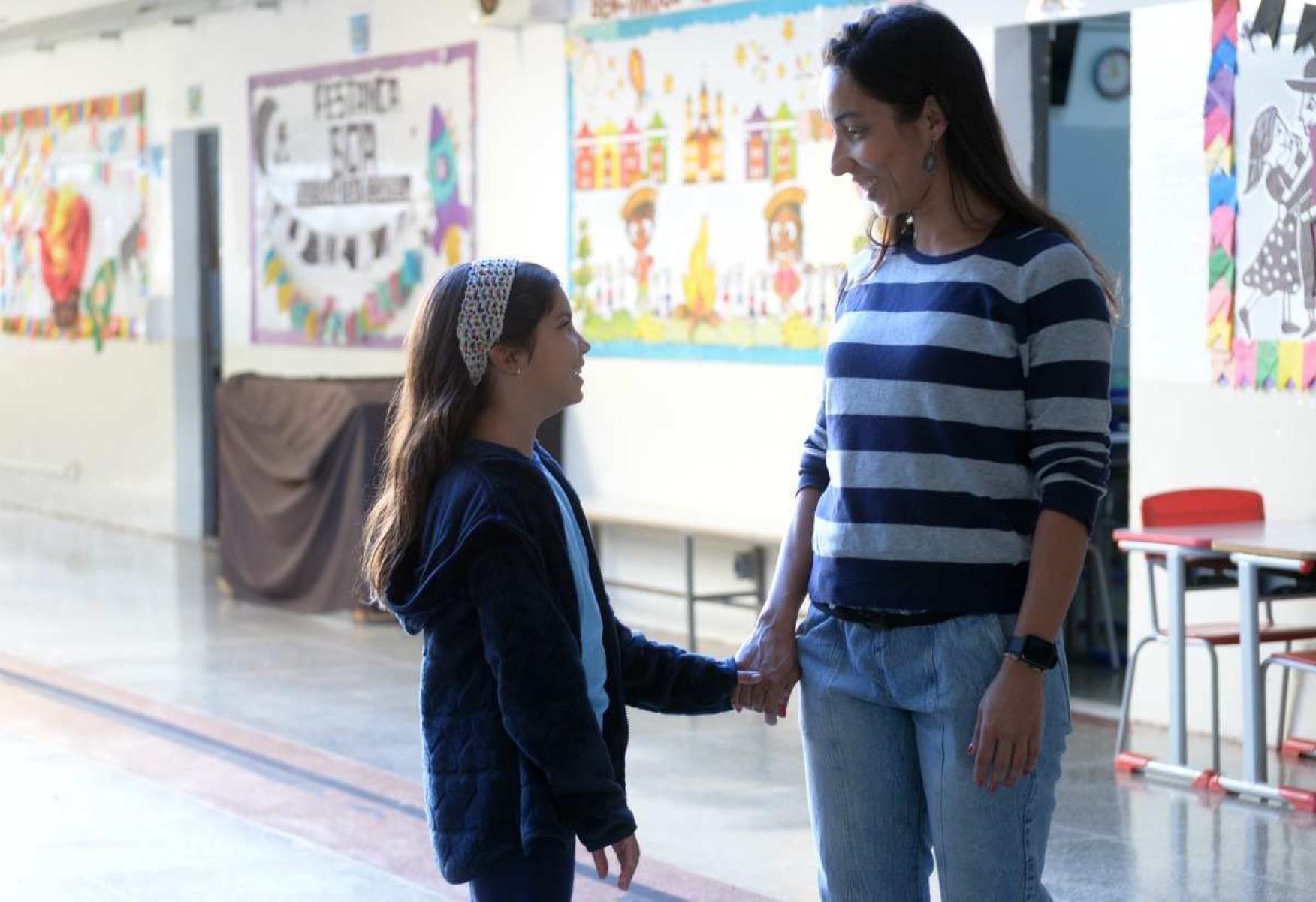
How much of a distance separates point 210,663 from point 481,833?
526 cm

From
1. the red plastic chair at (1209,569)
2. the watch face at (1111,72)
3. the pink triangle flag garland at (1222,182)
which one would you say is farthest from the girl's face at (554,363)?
the watch face at (1111,72)

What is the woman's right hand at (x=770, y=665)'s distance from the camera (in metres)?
2.50

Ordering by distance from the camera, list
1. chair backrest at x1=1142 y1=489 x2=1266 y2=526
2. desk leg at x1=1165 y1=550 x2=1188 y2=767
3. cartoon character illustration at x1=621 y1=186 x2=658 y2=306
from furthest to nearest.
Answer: cartoon character illustration at x1=621 y1=186 x2=658 y2=306
chair backrest at x1=1142 y1=489 x2=1266 y2=526
desk leg at x1=1165 y1=550 x2=1188 y2=767

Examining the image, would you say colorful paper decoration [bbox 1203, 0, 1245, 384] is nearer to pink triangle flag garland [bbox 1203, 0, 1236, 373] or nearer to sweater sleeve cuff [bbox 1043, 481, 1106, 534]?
pink triangle flag garland [bbox 1203, 0, 1236, 373]

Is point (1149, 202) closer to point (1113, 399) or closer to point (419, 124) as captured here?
point (1113, 399)

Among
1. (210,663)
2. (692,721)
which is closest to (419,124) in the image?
(210,663)

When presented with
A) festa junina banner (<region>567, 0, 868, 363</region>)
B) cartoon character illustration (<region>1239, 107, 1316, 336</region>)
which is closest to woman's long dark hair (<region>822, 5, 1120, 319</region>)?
cartoon character illustration (<region>1239, 107, 1316, 336</region>)

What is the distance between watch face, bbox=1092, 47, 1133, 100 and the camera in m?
8.45

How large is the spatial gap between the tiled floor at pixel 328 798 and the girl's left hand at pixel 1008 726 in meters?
2.25

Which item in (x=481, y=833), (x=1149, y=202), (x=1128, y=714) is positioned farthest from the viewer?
(x=1149, y=202)

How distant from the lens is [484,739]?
2.43 meters

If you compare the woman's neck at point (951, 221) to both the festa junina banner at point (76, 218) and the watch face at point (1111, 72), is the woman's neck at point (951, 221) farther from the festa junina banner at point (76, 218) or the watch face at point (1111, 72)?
the festa junina banner at point (76, 218)

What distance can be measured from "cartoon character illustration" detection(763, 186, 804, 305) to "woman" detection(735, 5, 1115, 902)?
201 inches

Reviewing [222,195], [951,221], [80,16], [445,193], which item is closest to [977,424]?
[951,221]
